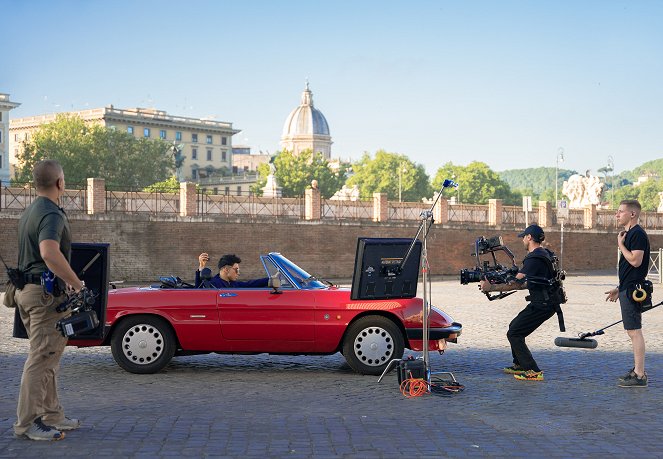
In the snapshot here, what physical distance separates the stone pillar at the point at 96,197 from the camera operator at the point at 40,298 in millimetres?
37189

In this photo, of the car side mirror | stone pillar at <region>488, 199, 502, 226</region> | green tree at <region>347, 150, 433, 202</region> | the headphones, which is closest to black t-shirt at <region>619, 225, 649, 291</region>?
the headphones

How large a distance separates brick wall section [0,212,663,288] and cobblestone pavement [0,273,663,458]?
29.7 meters

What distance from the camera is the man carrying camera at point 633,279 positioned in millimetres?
10594

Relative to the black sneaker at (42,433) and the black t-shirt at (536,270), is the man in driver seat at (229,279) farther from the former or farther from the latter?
the black sneaker at (42,433)

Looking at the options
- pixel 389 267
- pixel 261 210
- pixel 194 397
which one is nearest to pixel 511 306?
pixel 389 267

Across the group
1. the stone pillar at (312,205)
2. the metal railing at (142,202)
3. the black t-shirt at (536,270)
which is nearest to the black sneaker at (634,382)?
the black t-shirt at (536,270)

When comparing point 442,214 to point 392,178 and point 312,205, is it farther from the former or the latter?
point 392,178

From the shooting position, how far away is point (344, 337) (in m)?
11.7

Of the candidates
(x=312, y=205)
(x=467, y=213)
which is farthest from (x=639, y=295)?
(x=467, y=213)

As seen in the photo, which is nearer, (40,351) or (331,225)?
(40,351)

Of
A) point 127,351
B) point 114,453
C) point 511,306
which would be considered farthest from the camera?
point 511,306

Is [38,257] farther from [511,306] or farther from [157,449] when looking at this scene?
[511,306]

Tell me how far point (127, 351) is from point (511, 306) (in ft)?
47.0

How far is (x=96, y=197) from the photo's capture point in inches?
1752
